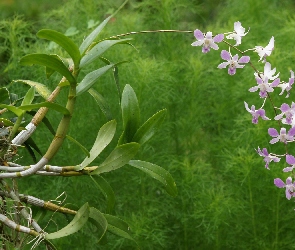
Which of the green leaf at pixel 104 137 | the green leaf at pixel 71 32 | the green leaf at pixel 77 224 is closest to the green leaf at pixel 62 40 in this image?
the green leaf at pixel 104 137

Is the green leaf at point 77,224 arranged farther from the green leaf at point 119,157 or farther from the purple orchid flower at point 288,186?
the purple orchid flower at point 288,186

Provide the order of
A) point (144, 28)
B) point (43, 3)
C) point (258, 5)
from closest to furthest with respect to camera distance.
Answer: point (144, 28) < point (258, 5) < point (43, 3)

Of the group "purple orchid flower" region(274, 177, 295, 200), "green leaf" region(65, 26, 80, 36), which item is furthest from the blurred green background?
"purple orchid flower" region(274, 177, 295, 200)

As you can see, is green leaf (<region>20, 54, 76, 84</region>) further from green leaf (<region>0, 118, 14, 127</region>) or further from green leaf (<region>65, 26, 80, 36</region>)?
green leaf (<region>65, 26, 80, 36</region>)

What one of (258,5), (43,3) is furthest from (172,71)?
(43,3)

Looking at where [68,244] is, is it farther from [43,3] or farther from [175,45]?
[43,3]

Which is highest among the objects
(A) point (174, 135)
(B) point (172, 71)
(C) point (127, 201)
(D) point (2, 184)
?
(B) point (172, 71)
